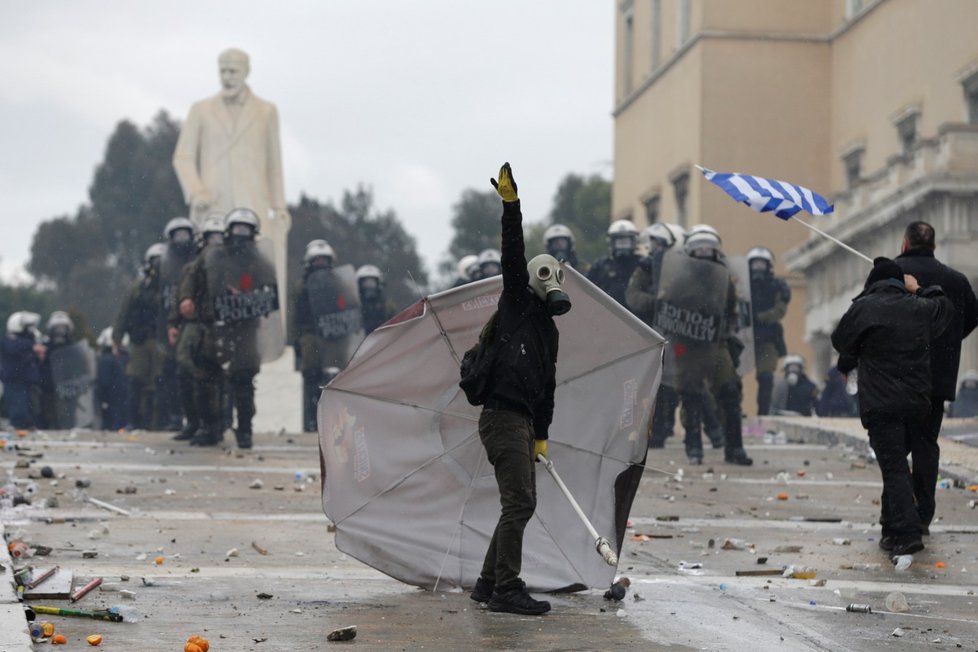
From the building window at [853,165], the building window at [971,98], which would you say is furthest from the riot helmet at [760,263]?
the building window at [853,165]

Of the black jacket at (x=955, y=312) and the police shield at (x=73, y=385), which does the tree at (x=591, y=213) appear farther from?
the black jacket at (x=955, y=312)

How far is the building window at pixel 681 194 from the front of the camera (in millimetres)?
48519

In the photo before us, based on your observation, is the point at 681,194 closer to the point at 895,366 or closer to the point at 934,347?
the point at 934,347

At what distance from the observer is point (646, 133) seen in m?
52.6

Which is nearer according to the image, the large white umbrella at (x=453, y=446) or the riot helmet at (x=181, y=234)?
the large white umbrella at (x=453, y=446)

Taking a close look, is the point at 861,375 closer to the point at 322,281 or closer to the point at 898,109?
the point at 322,281

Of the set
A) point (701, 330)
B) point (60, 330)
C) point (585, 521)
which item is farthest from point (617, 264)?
point (585, 521)

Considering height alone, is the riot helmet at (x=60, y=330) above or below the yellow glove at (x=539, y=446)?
above

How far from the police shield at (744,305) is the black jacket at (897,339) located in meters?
8.72

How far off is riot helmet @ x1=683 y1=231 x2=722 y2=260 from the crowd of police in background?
0.02 m

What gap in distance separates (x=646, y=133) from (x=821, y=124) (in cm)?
643

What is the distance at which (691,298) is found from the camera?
18.2 meters

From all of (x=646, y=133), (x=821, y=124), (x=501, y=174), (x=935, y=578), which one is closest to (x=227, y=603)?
(x=501, y=174)

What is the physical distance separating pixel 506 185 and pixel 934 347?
4.23m
